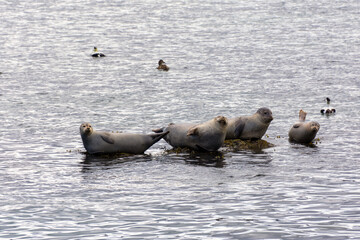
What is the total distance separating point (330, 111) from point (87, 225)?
1579 cm

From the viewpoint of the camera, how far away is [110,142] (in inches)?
789

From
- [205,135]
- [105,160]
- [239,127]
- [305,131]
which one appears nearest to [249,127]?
[239,127]

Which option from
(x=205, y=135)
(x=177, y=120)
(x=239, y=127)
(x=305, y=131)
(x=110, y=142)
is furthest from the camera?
(x=177, y=120)

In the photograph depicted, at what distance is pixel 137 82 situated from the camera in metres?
38.7

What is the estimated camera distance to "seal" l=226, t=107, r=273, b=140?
21.7m

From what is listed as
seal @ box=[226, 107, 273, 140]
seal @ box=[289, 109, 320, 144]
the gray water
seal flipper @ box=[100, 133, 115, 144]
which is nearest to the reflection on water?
the gray water

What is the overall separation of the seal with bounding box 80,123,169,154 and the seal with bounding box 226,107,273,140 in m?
2.67

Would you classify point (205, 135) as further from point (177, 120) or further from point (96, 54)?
point (96, 54)

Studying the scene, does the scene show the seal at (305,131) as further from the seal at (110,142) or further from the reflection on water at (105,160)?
the reflection on water at (105,160)

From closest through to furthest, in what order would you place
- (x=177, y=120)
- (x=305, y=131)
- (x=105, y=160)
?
(x=105, y=160) → (x=305, y=131) → (x=177, y=120)

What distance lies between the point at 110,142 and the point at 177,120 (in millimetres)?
7467

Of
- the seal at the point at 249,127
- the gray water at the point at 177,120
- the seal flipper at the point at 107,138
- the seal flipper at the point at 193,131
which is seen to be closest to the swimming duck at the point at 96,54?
the gray water at the point at 177,120

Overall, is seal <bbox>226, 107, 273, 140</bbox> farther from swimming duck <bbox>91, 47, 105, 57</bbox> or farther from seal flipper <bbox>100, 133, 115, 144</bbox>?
swimming duck <bbox>91, 47, 105, 57</bbox>

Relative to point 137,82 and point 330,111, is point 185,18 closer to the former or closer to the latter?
point 137,82
